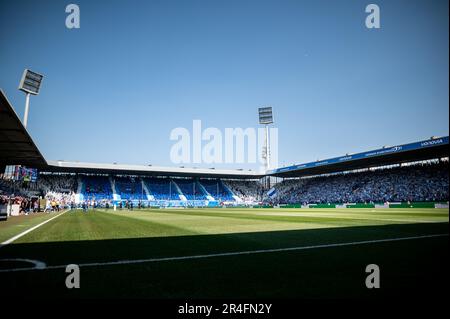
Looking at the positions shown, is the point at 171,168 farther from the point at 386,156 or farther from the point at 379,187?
the point at 386,156

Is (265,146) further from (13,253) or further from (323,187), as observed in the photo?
(13,253)

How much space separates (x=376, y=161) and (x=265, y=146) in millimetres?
31175

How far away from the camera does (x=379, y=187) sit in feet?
163

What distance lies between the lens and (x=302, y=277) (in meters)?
4.16

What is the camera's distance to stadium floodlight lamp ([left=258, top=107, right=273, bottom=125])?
249 ft

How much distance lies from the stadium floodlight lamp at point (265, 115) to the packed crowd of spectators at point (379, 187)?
1861 centimetres

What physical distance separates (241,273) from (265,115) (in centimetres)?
7410

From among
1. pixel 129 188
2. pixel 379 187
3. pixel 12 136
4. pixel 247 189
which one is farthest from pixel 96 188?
pixel 379 187

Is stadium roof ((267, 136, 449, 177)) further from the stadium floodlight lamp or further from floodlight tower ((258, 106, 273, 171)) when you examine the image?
the stadium floodlight lamp

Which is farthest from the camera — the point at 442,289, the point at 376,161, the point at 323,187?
the point at 323,187

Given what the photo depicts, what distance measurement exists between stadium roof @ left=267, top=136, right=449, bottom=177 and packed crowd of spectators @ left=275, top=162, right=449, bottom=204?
6.29 ft

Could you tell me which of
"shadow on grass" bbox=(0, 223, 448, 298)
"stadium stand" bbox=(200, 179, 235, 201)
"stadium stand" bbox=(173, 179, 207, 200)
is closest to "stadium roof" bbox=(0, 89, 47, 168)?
"shadow on grass" bbox=(0, 223, 448, 298)
